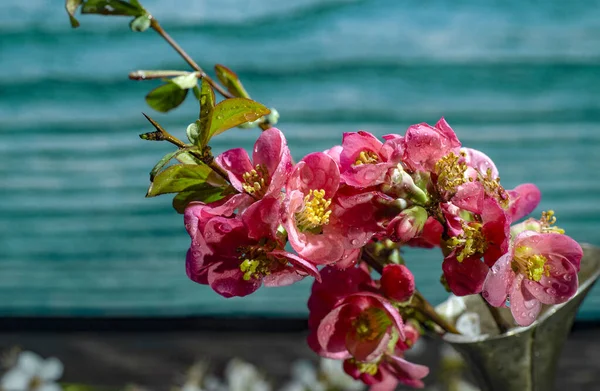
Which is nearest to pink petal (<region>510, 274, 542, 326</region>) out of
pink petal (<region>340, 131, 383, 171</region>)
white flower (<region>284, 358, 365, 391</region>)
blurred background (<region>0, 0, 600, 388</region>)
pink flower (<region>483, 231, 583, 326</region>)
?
pink flower (<region>483, 231, 583, 326</region>)

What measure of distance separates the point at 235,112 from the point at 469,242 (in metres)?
0.14

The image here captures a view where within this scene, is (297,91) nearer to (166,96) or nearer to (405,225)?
(166,96)

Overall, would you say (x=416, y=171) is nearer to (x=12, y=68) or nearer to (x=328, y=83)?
(x=328, y=83)

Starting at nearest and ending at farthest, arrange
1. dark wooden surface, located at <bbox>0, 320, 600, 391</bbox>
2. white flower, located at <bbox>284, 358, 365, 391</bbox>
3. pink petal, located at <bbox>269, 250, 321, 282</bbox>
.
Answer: pink petal, located at <bbox>269, 250, 321, 282</bbox>, white flower, located at <bbox>284, 358, 365, 391</bbox>, dark wooden surface, located at <bbox>0, 320, 600, 391</bbox>

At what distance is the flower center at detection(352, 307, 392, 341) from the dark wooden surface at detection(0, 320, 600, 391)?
765 millimetres

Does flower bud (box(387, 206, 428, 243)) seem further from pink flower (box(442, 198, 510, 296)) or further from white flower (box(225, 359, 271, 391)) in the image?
white flower (box(225, 359, 271, 391))

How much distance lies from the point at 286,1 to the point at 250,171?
74 centimetres

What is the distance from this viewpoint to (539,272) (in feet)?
1.11

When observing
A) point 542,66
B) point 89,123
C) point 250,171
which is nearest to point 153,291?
point 89,123

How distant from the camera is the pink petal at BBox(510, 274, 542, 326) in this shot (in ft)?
1.12

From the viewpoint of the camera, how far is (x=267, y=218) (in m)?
0.30

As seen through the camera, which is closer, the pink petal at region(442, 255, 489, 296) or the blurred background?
the pink petal at region(442, 255, 489, 296)

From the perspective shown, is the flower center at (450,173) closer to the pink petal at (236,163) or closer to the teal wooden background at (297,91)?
the pink petal at (236,163)

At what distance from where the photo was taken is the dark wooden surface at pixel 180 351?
1146mm
